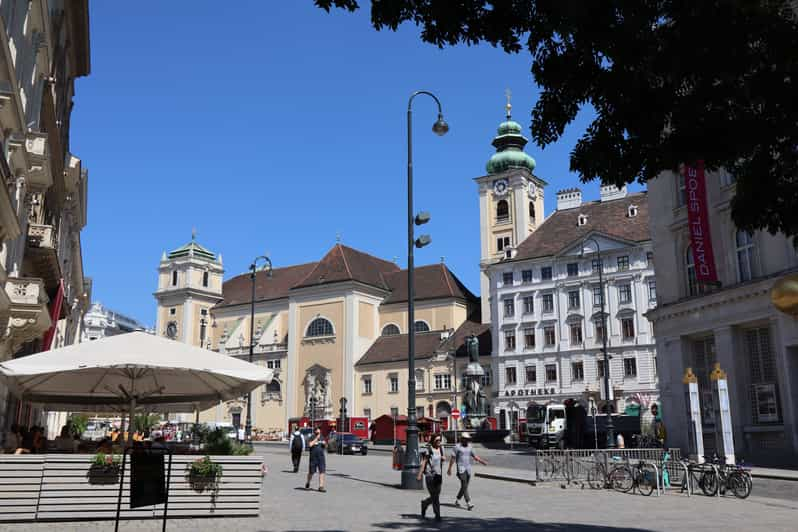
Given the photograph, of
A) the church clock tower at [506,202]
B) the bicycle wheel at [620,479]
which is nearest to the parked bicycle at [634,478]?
the bicycle wheel at [620,479]

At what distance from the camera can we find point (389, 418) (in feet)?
181

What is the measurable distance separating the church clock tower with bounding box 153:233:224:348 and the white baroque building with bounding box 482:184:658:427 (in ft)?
152

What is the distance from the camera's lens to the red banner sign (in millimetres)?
28938

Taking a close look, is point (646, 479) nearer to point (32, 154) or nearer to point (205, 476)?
point (205, 476)

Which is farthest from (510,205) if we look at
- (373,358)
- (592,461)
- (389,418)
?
(592,461)

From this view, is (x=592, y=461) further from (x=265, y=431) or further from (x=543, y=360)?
(x=265, y=431)

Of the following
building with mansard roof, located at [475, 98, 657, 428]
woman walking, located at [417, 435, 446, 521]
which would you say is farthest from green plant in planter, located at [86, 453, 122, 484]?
building with mansard roof, located at [475, 98, 657, 428]

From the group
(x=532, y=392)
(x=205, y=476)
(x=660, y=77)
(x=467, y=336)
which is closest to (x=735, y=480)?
(x=205, y=476)

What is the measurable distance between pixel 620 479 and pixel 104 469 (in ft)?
43.9

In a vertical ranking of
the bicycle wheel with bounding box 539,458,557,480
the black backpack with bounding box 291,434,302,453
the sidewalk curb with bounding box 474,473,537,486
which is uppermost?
the black backpack with bounding box 291,434,302,453

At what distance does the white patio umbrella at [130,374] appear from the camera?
11.9m

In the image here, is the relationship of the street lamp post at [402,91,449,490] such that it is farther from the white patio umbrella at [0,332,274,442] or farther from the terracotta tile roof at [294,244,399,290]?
the terracotta tile roof at [294,244,399,290]

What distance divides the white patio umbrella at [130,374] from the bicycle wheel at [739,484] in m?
11.6

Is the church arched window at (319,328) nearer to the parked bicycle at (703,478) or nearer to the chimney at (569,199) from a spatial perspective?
the chimney at (569,199)
